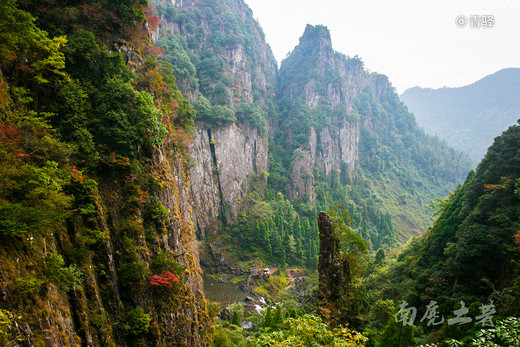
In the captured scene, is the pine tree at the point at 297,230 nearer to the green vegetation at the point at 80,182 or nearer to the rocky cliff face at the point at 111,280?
the rocky cliff face at the point at 111,280

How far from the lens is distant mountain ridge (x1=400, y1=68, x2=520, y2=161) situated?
485 ft

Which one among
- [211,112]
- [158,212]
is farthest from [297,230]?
[158,212]

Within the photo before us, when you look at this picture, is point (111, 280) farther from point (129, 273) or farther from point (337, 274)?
point (337, 274)

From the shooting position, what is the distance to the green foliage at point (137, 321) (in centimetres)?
1137

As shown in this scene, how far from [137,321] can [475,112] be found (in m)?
217

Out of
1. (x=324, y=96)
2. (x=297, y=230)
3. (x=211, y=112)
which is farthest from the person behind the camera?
(x=324, y=96)

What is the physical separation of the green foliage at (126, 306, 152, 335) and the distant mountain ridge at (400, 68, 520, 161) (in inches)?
6675

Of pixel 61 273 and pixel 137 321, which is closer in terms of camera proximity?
pixel 61 273

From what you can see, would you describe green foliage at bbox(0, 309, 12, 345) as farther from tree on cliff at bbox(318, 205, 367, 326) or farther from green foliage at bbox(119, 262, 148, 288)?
tree on cliff at bbox(318, 205, 367, 326)

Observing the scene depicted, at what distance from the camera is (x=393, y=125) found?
11194 centimetres

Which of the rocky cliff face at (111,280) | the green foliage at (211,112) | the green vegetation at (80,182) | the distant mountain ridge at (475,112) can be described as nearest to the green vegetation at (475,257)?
the rocky cliff face at (111,280)

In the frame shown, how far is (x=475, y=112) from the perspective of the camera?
167250mm

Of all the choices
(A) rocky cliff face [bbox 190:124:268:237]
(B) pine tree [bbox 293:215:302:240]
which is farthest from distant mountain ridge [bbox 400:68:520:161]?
(A) rocky cliff face [bbox 190:124:268:237]

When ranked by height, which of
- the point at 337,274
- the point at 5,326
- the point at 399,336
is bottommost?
the point at 399,336
